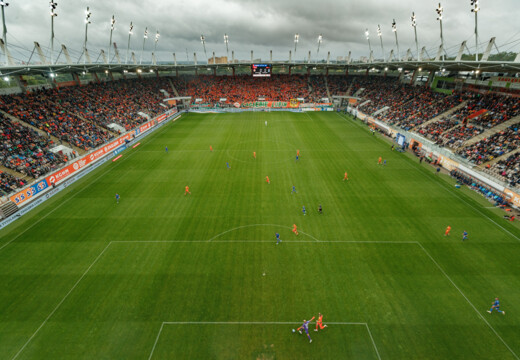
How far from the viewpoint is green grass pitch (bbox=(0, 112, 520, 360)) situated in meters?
12.9

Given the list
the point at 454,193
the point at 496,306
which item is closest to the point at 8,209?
the point at 496,306

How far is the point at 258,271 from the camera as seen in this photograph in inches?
671

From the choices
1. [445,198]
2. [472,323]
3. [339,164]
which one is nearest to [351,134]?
[339,164]

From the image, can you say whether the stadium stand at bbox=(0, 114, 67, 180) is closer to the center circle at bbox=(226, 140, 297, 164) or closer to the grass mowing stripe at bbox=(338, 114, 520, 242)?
the center circle at bbox=(226, 140, 297, 164)

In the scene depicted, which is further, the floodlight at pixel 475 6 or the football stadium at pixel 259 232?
the floodlight at pixel 475 6

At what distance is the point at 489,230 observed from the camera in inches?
826

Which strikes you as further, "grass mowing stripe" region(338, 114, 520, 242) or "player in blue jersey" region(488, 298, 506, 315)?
"grass mowing stripe" region(338, 114, 520, 242)

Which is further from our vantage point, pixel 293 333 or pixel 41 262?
pixel 41 262

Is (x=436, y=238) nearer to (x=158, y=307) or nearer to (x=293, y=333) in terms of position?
(x=293, y=333)

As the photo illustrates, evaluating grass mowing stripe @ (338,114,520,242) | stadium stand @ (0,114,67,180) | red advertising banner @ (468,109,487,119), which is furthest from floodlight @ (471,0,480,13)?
stadium stand @ (0,114,67,180)

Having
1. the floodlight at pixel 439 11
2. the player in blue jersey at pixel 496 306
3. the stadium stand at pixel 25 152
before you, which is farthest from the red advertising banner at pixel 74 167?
the floodlight at pixel 439 11

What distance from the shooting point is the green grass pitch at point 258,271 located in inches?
508

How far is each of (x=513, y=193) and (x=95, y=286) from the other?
36.0 meters

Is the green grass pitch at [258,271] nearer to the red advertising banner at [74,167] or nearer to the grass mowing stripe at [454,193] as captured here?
the grass mowing stripe at [454,193]
